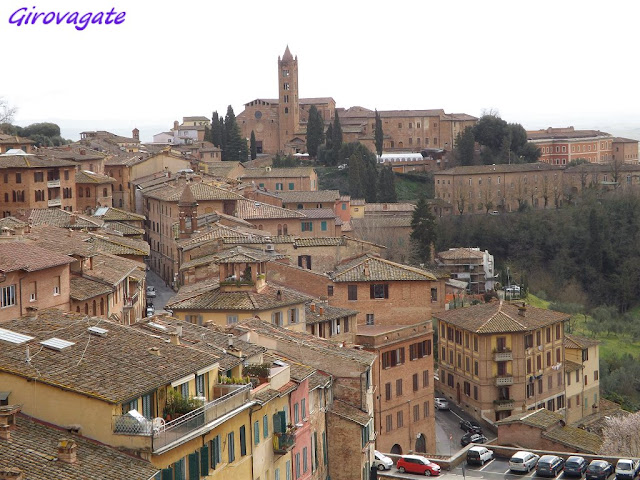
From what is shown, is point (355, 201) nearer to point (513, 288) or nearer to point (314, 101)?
point (513, 288)

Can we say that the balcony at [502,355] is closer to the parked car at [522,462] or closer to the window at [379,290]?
the window at [379,290]

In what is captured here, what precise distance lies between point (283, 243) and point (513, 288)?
84.9 ft

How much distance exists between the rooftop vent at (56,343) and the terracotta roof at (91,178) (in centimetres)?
4981

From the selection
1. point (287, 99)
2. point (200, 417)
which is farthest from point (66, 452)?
point (287, 99)

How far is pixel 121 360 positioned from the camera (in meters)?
17.9

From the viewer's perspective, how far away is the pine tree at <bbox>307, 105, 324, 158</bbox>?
10762 centimetres

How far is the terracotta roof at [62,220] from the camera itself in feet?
162

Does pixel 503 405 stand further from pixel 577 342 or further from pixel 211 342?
pixel 211 342

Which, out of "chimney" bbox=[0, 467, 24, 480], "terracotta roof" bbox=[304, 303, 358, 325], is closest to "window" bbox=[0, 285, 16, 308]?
"terracotta roof" bbox=[304, 303, 358, 325]

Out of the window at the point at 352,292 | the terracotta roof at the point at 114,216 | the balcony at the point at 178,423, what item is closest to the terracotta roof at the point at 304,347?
the balcony at the point at 178,423

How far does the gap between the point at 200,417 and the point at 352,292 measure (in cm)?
2584

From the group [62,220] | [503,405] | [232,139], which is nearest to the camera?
[503,405]

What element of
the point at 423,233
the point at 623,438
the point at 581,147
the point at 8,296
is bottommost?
the point at 623,438

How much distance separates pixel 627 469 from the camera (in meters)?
32.3
